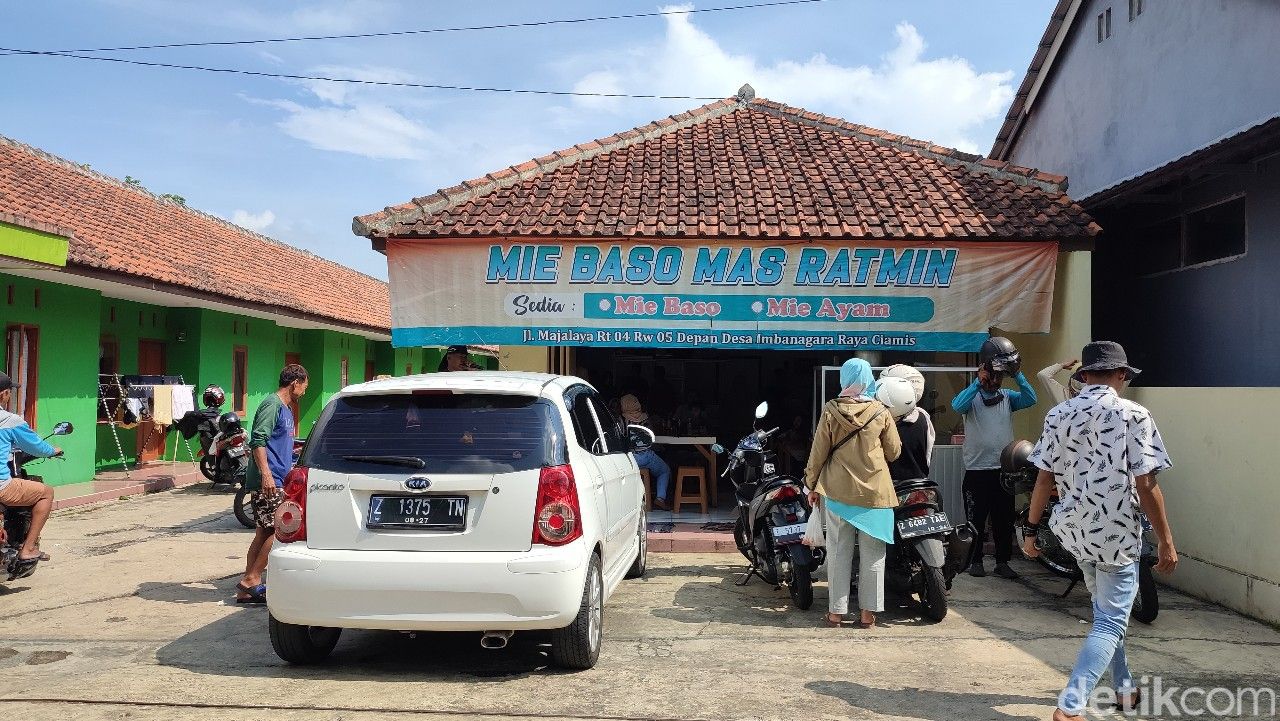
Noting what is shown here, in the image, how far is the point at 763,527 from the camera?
701cm

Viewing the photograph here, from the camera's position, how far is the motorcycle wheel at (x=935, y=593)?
606cm

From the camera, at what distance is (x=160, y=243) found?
16328 mm

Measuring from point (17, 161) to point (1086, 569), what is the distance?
16.9m

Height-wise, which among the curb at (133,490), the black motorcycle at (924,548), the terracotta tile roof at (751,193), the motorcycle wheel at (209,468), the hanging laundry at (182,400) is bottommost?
the curb at (133,490)

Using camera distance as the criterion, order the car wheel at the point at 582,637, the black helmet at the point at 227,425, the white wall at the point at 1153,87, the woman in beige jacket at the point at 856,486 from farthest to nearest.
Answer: the black helmet at the point at 227,425 → the white wall at the point at 1153,87 → the woman in beige jacket at the point at 856,486 → the car wheel at the point at 582,637

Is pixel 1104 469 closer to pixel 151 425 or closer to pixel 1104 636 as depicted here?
pixel 1104 636

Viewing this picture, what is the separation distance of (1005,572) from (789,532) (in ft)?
7.73

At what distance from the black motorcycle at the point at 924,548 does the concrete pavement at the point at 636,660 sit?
0.24 metres

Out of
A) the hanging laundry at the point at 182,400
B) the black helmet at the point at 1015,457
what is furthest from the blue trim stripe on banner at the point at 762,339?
the hanging laundry at the point at 182,400

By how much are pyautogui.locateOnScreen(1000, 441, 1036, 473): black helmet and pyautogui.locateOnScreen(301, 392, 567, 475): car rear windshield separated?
4.24 m

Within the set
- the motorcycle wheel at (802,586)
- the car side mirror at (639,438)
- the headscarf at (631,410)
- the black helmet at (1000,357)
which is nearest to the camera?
the motorcycle wheel at (802,586)

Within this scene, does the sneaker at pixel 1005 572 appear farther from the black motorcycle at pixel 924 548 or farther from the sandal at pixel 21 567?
the sandal at pixel 21 567

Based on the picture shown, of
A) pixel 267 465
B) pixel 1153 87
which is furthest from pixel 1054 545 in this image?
pixel 1153 87

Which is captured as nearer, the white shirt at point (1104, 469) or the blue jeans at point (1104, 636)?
the blue jeans at point (1104, 636)
